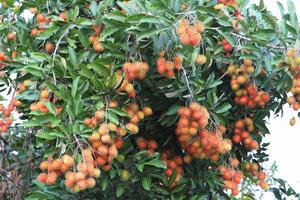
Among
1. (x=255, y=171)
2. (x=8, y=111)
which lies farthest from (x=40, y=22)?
(x=255, y=171)

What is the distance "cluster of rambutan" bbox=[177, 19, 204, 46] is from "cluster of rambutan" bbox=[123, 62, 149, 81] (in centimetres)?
18

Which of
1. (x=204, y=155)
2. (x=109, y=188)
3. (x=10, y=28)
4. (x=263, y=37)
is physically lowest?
(x=109, y=188)

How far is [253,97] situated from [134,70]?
1.80ft

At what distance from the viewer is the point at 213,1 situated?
2387mm

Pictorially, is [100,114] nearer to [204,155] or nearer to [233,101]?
[204,155]

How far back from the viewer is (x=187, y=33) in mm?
2096

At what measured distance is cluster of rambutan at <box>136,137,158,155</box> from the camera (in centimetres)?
253

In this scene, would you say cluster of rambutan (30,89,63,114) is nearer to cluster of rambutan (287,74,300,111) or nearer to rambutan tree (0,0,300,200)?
rambutan tree (0,0,300,200)

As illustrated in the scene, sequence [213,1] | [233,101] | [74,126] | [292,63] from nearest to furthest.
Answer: [74,126] < [292,63] < [213,1] < [233,101]

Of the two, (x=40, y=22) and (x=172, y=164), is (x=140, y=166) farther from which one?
(x=40, y=22)

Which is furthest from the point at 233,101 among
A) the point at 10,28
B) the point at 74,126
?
the point at 10,28

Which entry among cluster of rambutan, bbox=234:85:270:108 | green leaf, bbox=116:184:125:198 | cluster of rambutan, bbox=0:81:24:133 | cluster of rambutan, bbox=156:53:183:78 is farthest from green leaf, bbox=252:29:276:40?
cluster of rambutan, bbox=0:81:24:133

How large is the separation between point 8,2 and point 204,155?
110 centimetres

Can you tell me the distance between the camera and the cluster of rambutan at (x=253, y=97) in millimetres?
2455
